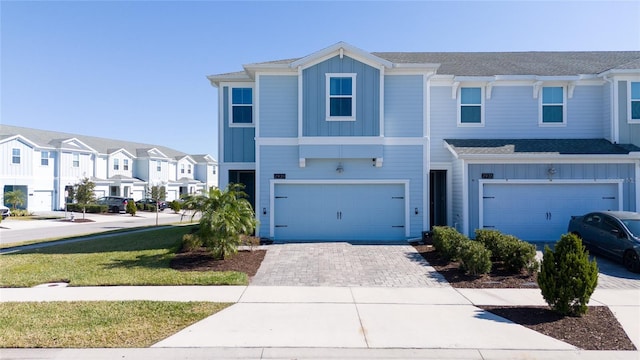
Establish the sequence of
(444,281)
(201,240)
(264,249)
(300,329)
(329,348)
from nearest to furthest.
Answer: (329,348)
(300,329)
(444,281)
(201,240)
(264,249)

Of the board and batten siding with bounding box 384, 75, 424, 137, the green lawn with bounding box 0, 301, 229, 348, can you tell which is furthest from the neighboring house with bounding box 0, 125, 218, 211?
the green lawn with bounding box 0, 301, 229, 348

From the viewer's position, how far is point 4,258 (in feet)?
33.9

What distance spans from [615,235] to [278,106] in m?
11.6

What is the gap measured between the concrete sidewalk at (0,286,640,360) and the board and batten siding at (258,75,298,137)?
685 centimetres

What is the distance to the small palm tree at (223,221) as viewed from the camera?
9.28 metres

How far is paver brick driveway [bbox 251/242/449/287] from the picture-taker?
7.88 meters

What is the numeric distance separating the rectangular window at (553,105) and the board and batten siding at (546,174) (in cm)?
258

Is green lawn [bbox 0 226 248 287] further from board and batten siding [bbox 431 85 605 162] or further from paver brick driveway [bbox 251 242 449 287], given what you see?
board and batten siding [bbox 431 85 605 162]

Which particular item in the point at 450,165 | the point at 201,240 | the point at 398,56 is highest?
the point at 398,56

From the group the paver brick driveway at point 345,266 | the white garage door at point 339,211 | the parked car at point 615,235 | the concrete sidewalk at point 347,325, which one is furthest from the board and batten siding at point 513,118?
the concrete sidewalk at point 347,325

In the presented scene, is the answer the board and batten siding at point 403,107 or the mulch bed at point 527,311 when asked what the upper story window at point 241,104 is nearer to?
the board and batten siding at point 403,107

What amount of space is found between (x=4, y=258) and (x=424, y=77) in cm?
1569

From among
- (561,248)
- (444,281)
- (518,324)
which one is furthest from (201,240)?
(561,248)

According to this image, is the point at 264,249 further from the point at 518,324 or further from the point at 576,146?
the point at 576,146
